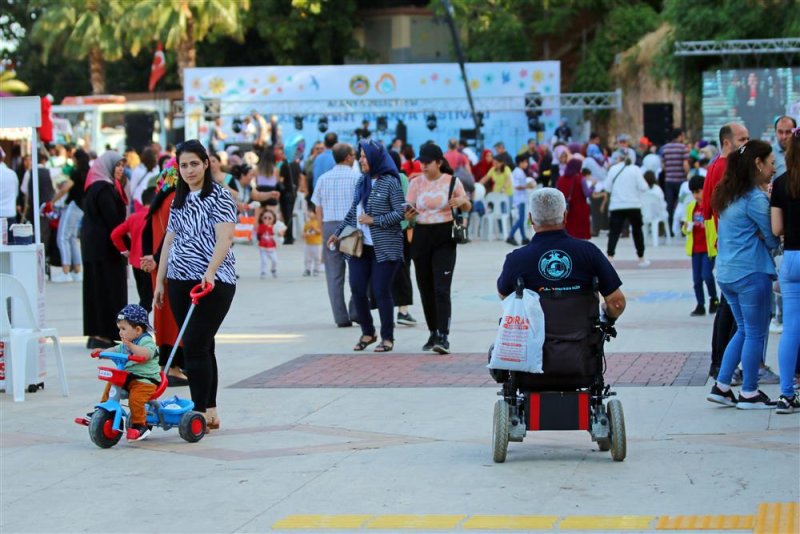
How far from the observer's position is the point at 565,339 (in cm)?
720

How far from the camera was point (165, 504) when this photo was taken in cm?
666

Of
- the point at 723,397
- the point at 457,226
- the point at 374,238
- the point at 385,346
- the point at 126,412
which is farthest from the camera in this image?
the point at 385,346

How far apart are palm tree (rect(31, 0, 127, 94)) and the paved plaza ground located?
42769mm

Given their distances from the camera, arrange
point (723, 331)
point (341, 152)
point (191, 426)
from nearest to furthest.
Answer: point (191, 426) < point (723, 331) < point (341, 152)

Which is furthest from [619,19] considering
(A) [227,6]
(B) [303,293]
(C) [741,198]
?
(C) [741,198]

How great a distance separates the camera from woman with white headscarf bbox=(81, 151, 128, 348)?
42.2ft

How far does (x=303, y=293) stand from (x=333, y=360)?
6148mm

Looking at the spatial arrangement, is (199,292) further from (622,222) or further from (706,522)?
(622,222)

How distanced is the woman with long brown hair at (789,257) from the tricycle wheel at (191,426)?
3525 mm

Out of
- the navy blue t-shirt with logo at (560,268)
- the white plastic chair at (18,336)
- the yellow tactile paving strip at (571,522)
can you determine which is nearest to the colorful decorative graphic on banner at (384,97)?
the white plastic chair at (18,336)

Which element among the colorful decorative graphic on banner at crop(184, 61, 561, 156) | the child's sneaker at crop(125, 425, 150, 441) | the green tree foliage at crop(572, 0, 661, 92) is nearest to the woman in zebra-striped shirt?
the child's sneaker at crop(125, 425, 150, 441)

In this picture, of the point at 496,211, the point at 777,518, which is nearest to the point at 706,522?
the point at 777,518

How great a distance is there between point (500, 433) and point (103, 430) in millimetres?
2398

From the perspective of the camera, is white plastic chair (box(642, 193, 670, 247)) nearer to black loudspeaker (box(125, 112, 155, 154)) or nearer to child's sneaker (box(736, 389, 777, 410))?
child's sneaker (box(736, 389, 777, 410))
